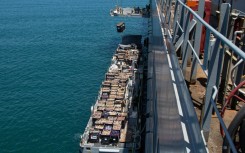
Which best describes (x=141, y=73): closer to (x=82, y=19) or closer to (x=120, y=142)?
(x=120, y=142)

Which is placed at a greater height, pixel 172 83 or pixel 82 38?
pixel 172 83

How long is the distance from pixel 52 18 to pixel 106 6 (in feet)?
79.9

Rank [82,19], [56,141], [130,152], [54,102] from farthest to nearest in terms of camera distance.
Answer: [82,19]
[54,102]
[56,141]
[130,152]

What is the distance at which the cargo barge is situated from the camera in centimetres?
2334

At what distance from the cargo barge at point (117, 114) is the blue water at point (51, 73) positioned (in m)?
2.27

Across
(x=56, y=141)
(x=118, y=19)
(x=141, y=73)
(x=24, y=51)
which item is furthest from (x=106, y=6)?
(x=56, y=141)

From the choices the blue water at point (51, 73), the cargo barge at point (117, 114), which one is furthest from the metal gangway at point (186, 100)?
the blue water at point (51, 73)

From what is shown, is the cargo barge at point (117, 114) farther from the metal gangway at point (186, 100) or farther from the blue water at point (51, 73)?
the metal gangway at point (186, 100)

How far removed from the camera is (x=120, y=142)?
23906mm

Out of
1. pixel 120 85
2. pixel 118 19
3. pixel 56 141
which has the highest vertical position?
pixel 118 19

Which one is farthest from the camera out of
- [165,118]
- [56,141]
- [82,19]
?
[82,19]

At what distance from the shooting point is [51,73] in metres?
42.1

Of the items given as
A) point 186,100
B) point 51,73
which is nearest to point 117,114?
point 51,73

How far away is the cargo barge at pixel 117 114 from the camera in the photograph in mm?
23344
